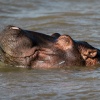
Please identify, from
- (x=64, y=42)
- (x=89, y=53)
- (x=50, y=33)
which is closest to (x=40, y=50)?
(x=64, y=42)

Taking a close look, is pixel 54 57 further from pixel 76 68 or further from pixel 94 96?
pixel 94 96

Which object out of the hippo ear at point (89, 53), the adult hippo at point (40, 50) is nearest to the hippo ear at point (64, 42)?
the adult hippo at point (40, 50)

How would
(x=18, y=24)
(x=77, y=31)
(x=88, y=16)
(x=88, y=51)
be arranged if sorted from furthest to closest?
(x=88, y=16), (x=18, y=24), (x=77, y=31), (x=88, y=51)

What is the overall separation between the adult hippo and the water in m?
0.13

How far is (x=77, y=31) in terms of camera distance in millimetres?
10883

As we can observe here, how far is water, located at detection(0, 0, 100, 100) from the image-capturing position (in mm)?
6309

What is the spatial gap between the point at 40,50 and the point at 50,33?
335cm

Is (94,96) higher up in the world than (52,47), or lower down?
lower down

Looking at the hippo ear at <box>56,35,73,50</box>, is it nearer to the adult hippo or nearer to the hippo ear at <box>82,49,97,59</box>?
the adult hippo

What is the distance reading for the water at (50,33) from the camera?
6.31 meters

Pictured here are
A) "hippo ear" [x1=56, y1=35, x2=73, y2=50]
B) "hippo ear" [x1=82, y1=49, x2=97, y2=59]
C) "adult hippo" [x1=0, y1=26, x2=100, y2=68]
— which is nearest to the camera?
"adult hippo" [x1=0, y1=26, x2=100, y2=68]

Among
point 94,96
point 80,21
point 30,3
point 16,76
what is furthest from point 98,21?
point 94,96

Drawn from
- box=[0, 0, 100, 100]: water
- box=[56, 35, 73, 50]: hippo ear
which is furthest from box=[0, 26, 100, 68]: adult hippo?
box=[0, 0, 100, 100]: water

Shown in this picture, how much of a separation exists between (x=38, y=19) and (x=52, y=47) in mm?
5043
